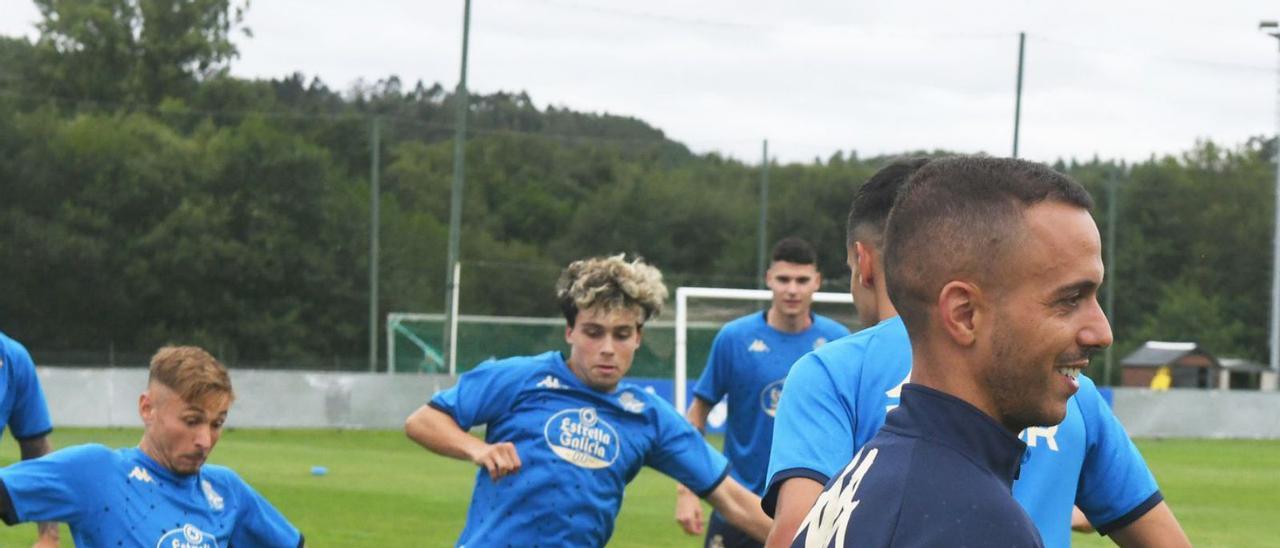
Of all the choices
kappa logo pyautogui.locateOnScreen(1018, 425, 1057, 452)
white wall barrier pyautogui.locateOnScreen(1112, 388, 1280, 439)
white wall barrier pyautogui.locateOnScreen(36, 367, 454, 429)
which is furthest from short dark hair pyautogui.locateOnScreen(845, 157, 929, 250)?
white wall barrier pyautogui.locateOnScreen(1112, 388, 1280, 439)

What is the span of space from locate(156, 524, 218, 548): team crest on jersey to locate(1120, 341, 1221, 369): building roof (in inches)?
1582

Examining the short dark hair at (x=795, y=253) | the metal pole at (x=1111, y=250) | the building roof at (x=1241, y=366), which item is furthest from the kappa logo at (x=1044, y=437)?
the building roof at (x=1241, y=366)

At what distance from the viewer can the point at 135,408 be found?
2573 cm

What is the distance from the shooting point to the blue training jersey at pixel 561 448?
18.7 ft

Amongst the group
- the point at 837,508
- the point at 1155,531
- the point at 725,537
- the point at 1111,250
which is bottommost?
the point at 1111,250

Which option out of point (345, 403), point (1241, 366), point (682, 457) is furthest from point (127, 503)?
point (1241, 366)

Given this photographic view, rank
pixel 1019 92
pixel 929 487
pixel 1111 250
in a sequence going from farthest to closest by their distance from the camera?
pixel 1111 250
pixel 1019 92
pixel 929 487

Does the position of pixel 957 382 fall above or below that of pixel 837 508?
above

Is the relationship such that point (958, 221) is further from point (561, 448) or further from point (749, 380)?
point (749, 380)

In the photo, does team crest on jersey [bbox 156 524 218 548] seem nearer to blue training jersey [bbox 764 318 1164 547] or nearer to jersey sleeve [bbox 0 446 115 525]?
jersey sleeve [bbox 0 446 115 525]

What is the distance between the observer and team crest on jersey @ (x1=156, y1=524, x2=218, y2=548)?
5094 mm

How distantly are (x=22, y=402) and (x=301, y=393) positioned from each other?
795 inches

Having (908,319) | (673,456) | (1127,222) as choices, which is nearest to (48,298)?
(1127,222)

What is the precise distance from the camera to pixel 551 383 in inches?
238
